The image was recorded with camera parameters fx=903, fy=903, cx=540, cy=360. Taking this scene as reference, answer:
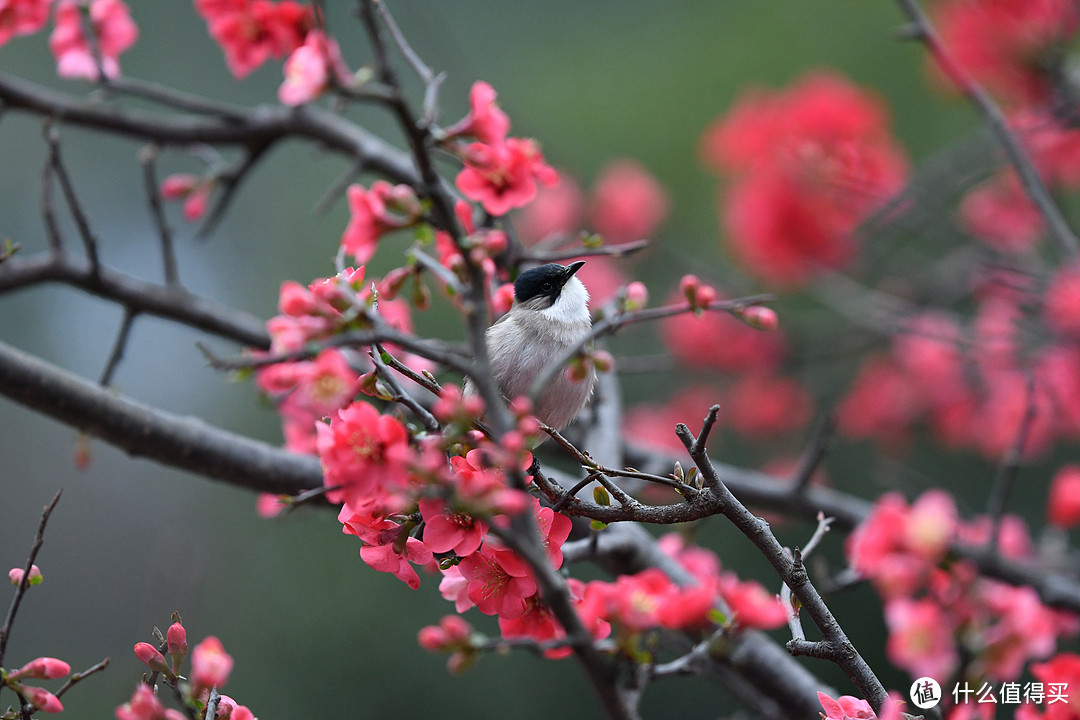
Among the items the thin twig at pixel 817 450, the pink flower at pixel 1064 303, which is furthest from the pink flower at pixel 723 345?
the thin twig at pixel 817 450

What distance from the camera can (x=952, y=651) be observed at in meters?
0.75

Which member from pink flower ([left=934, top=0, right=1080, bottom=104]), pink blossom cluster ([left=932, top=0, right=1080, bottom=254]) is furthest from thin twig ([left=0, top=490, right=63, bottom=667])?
pink flower ([left=934, top=0, right=1080, bottom=104])

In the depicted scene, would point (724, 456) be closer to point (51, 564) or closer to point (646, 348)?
point (646, 348)

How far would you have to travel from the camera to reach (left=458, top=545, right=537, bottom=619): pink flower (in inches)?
36.2

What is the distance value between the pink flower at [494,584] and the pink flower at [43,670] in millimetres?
408

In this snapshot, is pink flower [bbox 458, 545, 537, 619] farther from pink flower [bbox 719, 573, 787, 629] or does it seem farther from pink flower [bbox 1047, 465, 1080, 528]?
pink flower [bbox 1047, 465, 1080, 528]

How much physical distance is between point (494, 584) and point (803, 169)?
2480 mm

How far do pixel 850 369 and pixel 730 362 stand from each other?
3.27 feet

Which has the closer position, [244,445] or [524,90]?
[244,445]

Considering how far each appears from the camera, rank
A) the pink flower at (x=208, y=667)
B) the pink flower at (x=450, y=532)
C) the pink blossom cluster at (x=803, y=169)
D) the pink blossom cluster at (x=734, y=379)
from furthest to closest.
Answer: the pink blossom cluster at (x=734, y=379)
the pink blossom cluster at (x=803, y=169)
the pink flower at (x=450, y=532)
the pink flower at (x=208, y=667)

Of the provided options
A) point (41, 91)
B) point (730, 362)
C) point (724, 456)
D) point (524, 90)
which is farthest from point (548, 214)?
point (524, 90)

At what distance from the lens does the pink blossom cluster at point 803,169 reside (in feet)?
10.3

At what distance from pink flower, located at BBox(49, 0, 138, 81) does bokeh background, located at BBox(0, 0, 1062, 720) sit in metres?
1.06

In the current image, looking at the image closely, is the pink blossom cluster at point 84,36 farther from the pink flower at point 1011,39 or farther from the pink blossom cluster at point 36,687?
the pink flower at point 1011,39
